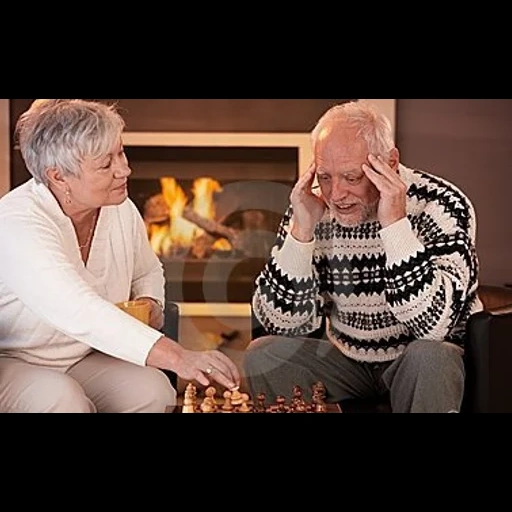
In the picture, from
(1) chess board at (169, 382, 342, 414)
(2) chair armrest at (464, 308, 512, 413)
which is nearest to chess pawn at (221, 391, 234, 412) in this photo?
(1) chess board at (169, 382, 342, 414)

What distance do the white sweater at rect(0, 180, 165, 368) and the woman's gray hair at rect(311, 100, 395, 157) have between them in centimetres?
37

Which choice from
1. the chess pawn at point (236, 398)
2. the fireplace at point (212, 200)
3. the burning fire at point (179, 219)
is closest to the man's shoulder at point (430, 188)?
the fireplace at point (212, 200)

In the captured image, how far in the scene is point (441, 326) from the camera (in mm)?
2213

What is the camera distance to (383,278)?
2.28 meters

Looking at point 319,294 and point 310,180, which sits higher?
point 310,180

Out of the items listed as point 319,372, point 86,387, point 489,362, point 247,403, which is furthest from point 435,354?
point 86,387

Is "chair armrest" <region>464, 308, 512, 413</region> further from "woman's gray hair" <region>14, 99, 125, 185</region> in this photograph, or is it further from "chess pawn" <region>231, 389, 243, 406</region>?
"woman's gray hair" <region>14, 99, 125, 185</region>

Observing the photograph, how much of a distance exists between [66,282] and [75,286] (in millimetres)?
16

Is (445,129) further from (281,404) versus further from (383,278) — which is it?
(281,404)

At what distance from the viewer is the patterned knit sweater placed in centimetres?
220
